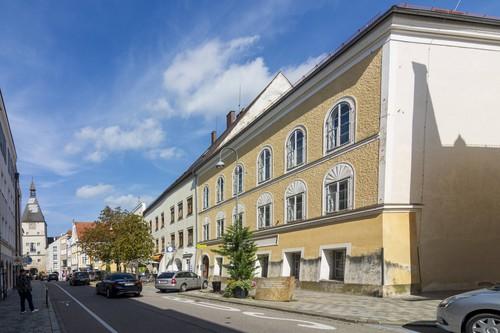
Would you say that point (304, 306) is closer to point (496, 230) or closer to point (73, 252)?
point (496, 230)

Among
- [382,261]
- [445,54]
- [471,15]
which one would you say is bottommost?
[382,261]

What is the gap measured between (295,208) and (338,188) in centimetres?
459

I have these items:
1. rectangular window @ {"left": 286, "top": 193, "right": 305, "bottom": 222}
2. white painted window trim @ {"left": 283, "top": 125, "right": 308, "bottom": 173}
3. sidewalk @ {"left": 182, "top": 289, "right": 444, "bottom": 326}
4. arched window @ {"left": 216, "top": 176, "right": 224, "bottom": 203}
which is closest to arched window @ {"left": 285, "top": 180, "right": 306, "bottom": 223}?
rectangular window @ {"left": 286, "top": 193, "right": 305, "bottom": 222}

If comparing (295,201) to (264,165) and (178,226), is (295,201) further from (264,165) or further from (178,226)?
(178,226)

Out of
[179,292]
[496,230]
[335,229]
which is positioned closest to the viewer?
[496,230]

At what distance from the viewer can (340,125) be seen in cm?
2198

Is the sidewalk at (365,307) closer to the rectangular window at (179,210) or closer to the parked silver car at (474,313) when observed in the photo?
the parked silver car at (474,313)

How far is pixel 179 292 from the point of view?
1142 inches

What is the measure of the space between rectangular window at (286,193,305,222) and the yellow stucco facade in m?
0.44

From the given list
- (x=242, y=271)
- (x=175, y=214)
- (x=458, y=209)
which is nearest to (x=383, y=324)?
(x=458, y=209)

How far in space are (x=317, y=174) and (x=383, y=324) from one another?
12566 millimetres

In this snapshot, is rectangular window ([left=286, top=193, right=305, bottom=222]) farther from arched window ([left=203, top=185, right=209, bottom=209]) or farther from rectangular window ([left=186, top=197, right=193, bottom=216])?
rectangular window ([left=186, top=197, right=193, bottom=216])

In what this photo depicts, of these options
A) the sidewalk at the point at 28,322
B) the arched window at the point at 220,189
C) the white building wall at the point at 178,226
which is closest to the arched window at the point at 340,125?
the sidewalk at the point at 28,322

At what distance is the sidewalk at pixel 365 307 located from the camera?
39.8 feet
